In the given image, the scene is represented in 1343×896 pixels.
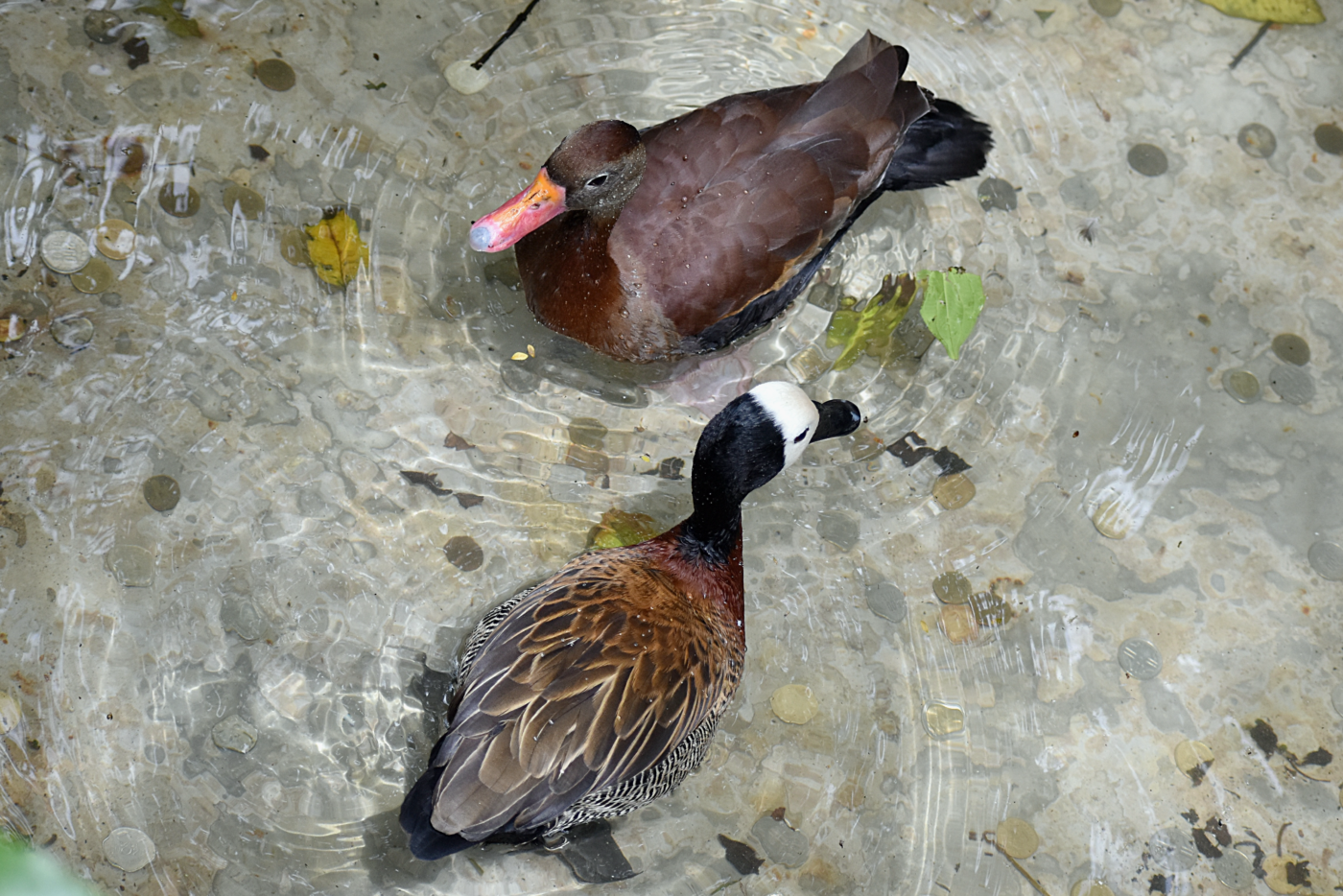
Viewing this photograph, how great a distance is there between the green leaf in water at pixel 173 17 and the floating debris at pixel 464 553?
1.57 metres

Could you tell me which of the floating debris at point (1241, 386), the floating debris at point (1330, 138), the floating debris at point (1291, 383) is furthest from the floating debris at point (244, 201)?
the floating debris at point (1330, 138)

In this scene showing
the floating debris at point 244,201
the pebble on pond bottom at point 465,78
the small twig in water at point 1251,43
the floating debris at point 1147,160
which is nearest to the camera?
the floating debris at point 244,201

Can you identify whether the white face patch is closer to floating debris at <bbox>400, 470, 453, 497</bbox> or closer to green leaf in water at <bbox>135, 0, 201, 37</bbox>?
floating debris at <bbox>400, 470, 453, 497</bbox>

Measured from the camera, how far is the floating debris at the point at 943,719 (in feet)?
7.75

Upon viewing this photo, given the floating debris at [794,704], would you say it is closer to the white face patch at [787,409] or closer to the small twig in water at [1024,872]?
the small twig in water at [1024,872]

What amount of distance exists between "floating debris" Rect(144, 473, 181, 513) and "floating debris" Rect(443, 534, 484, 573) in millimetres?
636

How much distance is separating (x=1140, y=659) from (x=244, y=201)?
2.60 meters

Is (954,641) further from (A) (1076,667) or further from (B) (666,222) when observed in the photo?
(B) (666,222)

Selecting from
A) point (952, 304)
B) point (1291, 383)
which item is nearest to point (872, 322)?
point (952, 304)

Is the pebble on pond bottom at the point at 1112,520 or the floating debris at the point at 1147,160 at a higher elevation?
the floating debris at the point at 1147,160

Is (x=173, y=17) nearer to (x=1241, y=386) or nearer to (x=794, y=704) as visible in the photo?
(x=794, y=704)

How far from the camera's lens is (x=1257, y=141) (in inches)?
121

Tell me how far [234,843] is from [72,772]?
35cm

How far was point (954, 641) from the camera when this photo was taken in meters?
2.46
